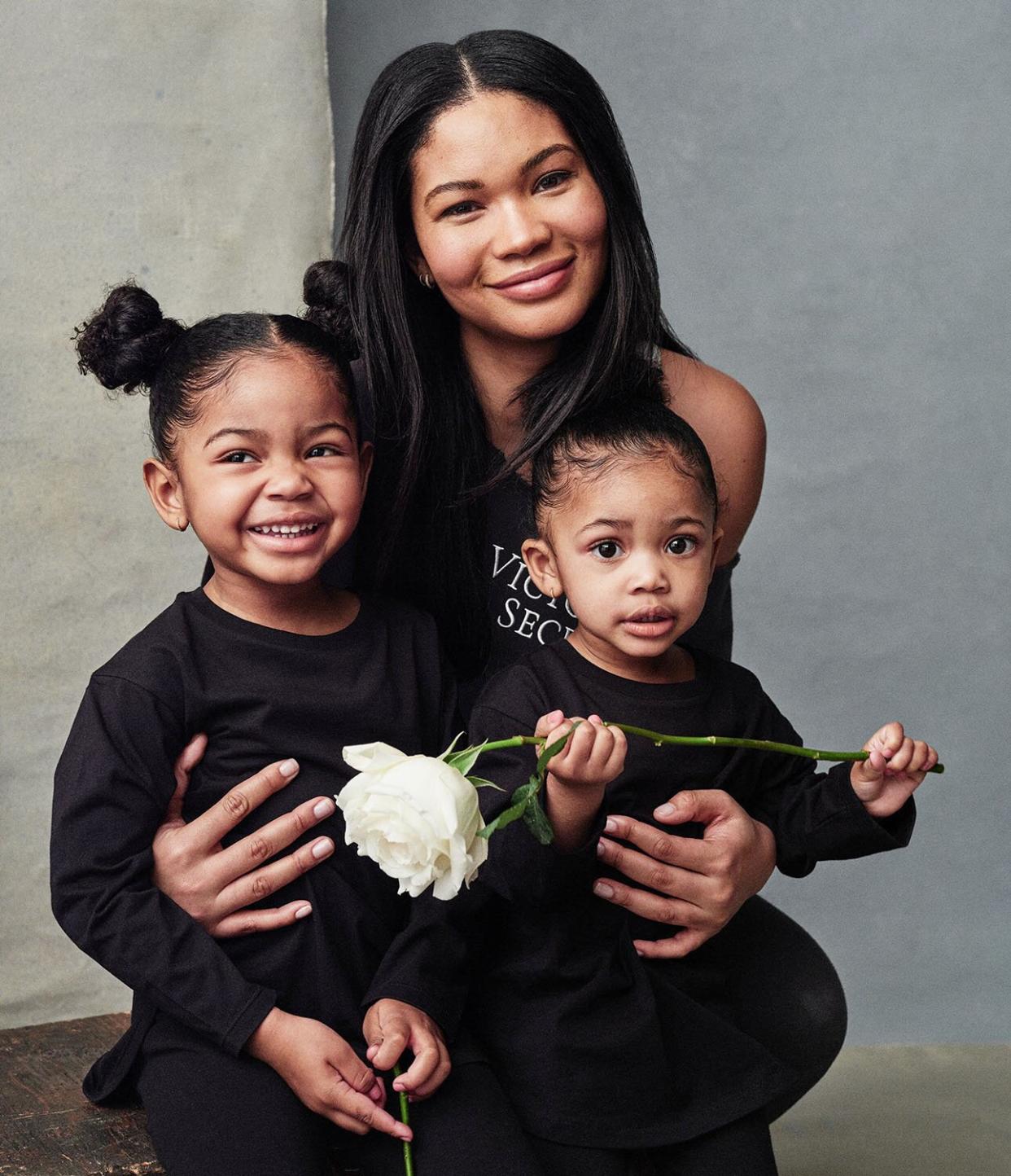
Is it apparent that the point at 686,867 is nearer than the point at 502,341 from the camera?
Yes

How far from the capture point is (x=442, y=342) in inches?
84.7

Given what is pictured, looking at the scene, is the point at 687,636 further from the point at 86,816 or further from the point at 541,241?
the point at 86,816

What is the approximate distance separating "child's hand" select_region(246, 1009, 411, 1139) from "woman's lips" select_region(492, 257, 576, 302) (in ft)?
2.95

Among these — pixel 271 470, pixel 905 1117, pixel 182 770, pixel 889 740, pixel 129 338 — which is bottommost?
pixel 905 1117

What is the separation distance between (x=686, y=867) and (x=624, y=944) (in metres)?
0.11

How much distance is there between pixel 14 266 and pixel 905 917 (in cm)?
234

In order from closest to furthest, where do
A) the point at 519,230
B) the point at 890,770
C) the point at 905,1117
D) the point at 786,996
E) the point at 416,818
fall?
the point at 416,818, the point at 890,770, the point at 519,230, the point at 786,996, the point at 905,1117

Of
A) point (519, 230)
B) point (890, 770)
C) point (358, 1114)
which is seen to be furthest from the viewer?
point (519, 230)

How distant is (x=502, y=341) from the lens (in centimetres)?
210

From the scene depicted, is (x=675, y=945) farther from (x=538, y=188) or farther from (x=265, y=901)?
(x=538, y=188)

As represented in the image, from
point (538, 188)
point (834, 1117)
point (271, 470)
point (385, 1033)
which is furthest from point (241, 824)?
point (834, 1117)

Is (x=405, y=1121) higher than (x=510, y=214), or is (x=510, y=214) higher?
(x=510, y=214)

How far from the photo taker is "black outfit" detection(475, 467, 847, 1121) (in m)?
2.03

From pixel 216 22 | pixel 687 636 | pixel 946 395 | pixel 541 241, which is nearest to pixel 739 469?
pixel 687 636
